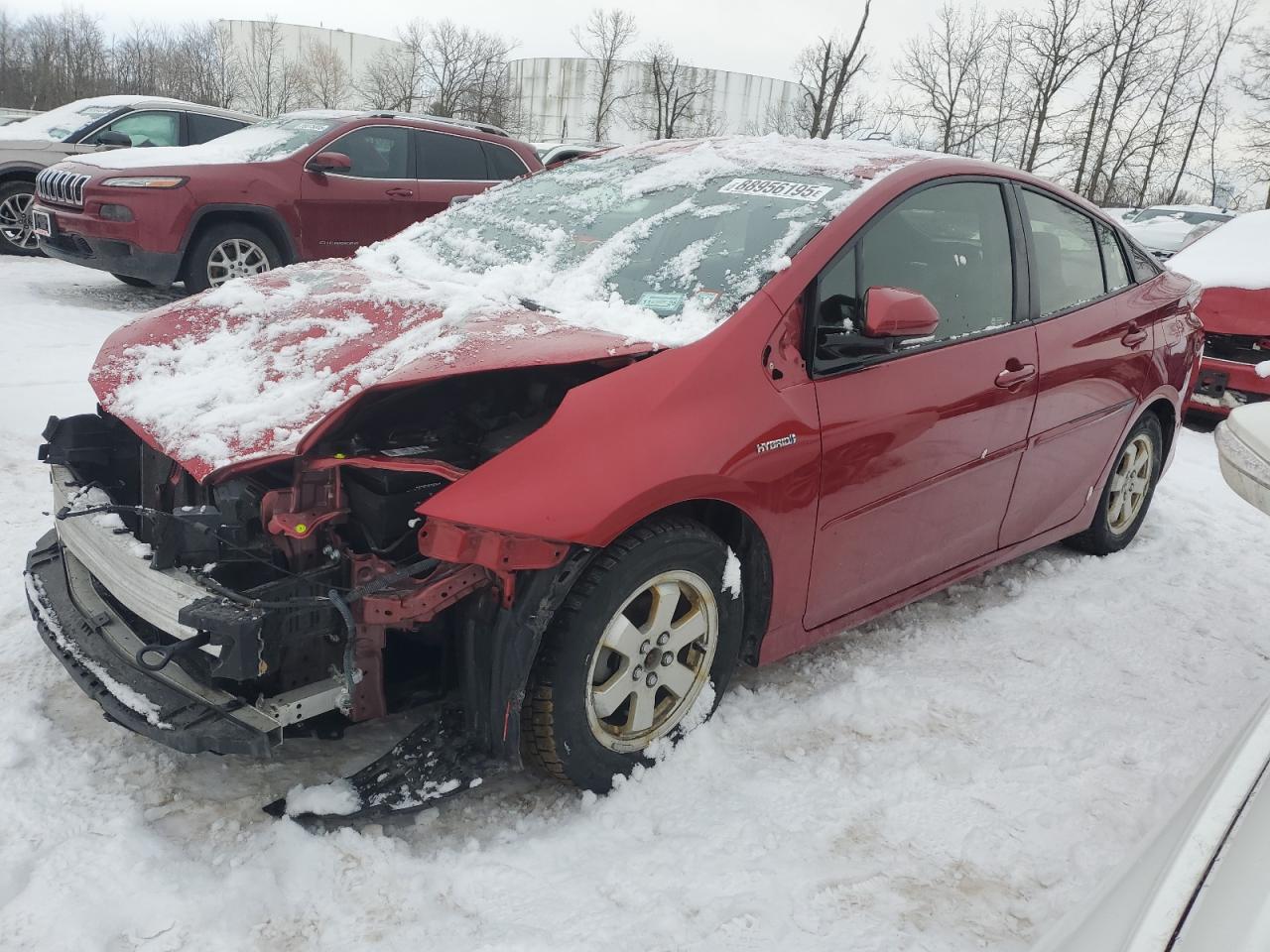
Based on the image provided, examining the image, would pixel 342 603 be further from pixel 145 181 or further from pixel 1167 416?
pixel 145 181

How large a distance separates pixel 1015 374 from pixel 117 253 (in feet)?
21.8

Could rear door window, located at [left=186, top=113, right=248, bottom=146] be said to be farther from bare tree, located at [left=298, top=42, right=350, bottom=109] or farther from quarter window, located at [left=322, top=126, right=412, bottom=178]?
bare tree, located at [left=298, top=42, right=350, bottom=109]

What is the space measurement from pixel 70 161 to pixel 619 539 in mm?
7577

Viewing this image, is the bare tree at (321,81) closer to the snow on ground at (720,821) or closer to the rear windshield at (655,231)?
the rear windshield at (655,231)

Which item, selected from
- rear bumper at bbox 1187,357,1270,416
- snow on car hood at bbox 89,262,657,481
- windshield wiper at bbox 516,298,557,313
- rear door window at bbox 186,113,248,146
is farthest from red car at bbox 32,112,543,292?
rear bumper at bbox 1187,357,1270,416

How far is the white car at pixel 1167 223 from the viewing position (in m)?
16.9

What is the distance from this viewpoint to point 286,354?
2504 mm

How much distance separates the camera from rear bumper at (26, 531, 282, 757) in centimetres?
208

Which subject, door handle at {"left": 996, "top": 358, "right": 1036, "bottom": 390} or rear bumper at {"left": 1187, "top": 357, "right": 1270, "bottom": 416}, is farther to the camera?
rear bumper at {"left": 1187, "top": 357, "right": 1270, "bottom": 416}

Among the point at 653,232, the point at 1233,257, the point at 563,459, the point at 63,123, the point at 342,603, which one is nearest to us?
the point at 342,603

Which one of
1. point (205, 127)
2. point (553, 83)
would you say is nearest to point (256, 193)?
point (205, 127)

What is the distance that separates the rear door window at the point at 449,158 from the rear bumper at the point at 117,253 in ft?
7.55

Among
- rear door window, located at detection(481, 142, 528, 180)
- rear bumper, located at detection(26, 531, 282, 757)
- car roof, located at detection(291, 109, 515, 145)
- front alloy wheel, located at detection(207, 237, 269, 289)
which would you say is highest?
car roof, located at detection(291, 109, 515, 145)

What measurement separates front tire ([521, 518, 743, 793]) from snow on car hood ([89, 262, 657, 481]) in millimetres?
532
